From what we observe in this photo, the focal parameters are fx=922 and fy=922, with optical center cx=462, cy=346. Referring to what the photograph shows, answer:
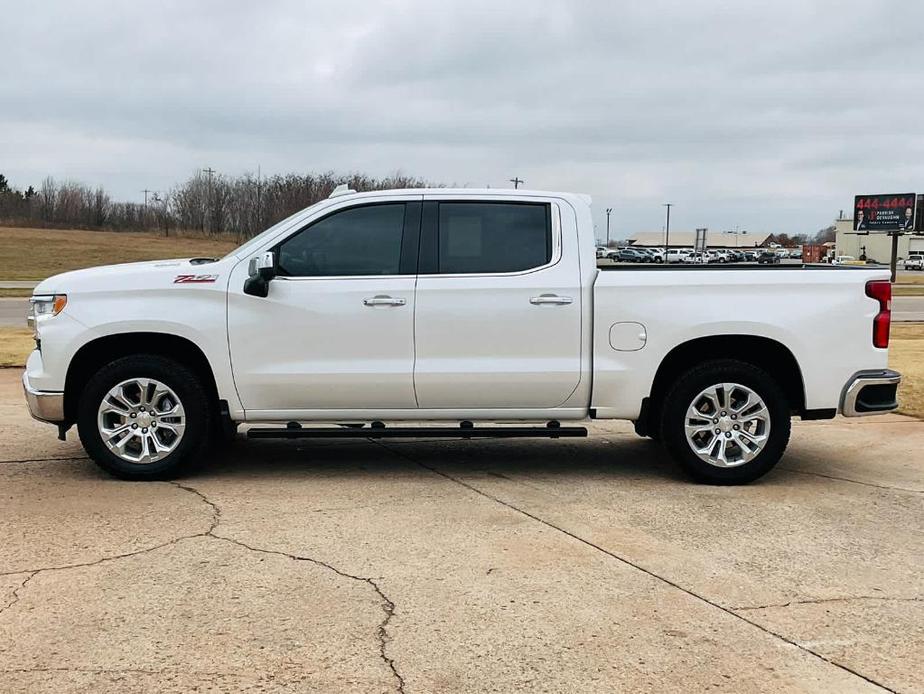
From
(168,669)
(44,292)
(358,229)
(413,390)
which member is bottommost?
(168,669)

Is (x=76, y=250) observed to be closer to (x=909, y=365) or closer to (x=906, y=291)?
(x=906, y=291)

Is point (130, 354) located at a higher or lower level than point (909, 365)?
higher

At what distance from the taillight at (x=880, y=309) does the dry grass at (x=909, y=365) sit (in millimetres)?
3471

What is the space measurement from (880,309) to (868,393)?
590mm

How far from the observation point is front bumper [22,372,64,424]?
6.32 m

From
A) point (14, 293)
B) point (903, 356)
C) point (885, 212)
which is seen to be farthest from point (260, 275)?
point (885, 212)

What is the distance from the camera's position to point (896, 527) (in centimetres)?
556

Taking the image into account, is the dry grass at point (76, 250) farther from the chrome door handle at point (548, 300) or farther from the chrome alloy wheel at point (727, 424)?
the chrome alloy wheel at point (727, 424)

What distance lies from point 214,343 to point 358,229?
4.20 feet

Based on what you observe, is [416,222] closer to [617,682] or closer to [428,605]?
[428,605]

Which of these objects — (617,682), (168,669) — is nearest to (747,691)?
(617,682)

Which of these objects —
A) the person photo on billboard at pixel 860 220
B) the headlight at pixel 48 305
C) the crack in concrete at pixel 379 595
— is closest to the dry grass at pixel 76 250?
the headlight at pixel 48 305

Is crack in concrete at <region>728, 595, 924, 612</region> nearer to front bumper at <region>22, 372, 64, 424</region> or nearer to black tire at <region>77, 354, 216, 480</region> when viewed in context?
black tire at <region>77, 354, 216, 480</region>

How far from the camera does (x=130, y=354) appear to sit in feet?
21.2
